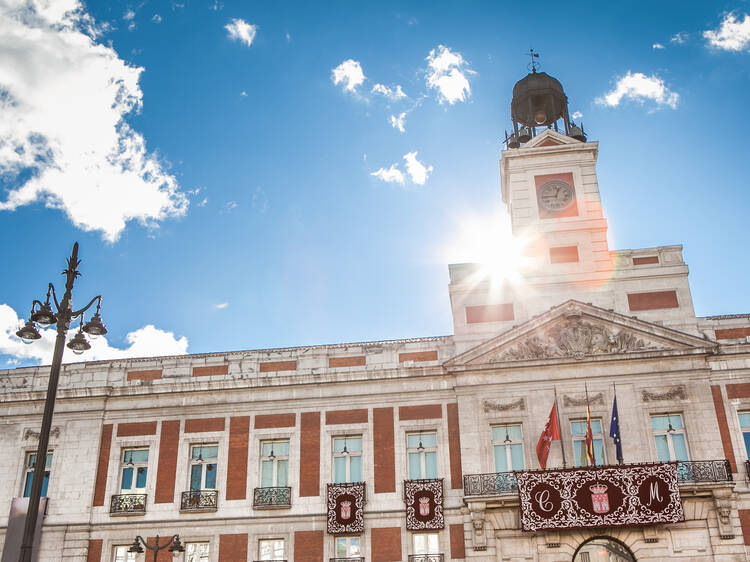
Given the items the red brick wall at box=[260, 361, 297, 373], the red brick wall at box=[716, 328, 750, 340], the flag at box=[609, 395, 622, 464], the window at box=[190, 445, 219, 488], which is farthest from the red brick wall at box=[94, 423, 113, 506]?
the red brick wall at box=[716, 328, 750, 340]

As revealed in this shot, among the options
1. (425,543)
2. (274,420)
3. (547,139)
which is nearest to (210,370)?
(274,420)

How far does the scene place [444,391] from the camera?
25.4 meters

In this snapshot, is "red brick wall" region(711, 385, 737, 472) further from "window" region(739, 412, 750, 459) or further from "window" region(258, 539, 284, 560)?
"window" region(258, 539, 284, 560)

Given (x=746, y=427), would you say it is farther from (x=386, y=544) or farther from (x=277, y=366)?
(x=277, y=366)

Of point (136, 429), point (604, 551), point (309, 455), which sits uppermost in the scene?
point (136, 429)

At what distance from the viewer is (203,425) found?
26.0m

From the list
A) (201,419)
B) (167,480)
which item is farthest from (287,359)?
(167,480)

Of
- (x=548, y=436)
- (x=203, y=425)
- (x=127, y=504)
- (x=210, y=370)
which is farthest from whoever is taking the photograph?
(x=210, y=370)

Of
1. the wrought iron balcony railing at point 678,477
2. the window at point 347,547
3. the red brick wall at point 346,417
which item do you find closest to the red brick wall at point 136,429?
the red brick wall at point 346,417

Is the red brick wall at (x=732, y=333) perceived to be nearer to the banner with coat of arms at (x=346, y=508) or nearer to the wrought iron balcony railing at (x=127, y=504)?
the banner with coat of arms at (x=346, y=508)

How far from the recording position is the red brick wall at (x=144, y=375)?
27141 millimetres

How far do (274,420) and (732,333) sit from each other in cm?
1488

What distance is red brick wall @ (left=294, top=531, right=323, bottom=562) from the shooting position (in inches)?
932

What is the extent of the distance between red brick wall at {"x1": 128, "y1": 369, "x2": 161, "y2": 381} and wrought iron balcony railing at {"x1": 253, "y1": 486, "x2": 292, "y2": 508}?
559cm
